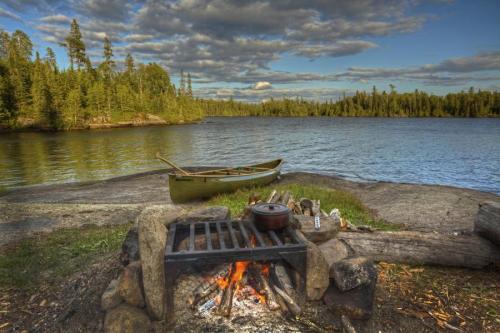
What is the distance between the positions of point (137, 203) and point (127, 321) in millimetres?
12579

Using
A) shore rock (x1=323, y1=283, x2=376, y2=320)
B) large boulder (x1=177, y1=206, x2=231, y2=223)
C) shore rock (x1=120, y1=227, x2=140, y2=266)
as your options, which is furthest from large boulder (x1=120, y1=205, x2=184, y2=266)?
shore rock (x1=323, y1=283, x2=376, y2=320)

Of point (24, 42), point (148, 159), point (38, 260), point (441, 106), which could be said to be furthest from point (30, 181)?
point (441, 106)

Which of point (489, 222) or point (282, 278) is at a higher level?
point (489, 222)

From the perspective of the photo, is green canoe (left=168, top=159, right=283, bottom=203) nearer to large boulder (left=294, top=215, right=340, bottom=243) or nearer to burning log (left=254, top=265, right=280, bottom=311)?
large boulder (left=294, top=215, right=340, bottom=243)

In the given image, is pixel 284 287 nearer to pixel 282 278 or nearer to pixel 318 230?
pixel 282 278

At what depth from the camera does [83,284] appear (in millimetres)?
6129

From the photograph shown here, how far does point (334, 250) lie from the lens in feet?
20.5

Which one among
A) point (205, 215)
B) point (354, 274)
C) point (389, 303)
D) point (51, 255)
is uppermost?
point (205, 215)

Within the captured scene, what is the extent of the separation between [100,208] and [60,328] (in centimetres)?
995

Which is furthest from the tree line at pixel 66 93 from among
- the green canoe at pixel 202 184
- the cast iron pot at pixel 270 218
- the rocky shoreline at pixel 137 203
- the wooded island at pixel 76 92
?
the cast iron pot at pixel 270 218

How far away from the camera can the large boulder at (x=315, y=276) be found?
17.2 ft

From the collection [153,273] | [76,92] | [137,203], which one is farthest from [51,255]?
[76,92]

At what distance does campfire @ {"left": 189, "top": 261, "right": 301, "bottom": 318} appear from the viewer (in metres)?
5.01

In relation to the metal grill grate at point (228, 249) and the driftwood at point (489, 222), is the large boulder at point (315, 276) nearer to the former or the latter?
the metal grill grate at point (228, 249)
